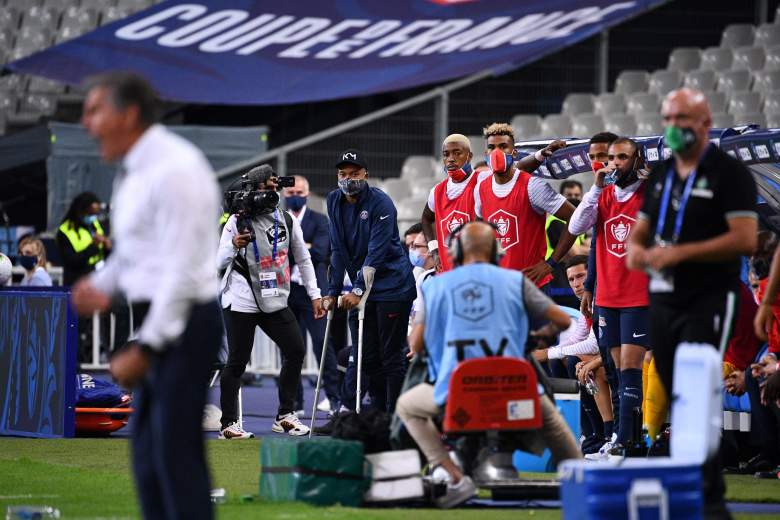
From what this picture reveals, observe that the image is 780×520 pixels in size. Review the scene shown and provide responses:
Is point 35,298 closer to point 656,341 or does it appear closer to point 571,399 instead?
point 571,399

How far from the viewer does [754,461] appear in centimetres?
996

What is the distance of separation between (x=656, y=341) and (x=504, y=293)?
1.08 m

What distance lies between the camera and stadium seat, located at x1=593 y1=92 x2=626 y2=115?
21531 millimetres

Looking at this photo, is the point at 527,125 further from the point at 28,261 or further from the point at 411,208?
the point at 28,261

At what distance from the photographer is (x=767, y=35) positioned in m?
21.0

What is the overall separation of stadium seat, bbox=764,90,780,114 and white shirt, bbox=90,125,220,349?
14.5m

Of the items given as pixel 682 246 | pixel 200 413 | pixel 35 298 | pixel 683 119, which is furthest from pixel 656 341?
pixel 35 298

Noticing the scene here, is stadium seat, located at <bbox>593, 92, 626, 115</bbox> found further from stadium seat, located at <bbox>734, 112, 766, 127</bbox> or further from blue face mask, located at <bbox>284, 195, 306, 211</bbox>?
blue face mask, located at <bbox>284, 195, 306, 211</bbox>

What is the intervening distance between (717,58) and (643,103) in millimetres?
1220

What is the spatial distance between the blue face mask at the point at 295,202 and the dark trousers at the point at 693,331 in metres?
8.17

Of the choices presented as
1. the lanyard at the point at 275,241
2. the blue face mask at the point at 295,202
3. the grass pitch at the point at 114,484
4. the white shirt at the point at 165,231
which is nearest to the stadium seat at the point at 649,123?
the blue face mask at the point at 295,202

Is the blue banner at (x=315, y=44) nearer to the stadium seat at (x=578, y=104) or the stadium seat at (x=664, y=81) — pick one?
the stadium seat at (x=664, y=81)

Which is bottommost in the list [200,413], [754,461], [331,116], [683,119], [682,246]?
[754,461]

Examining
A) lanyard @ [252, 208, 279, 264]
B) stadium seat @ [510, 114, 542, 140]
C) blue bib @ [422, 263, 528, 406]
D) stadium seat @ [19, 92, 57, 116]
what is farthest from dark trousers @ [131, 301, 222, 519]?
stadium seat @ [19, 92, 57, 116]
